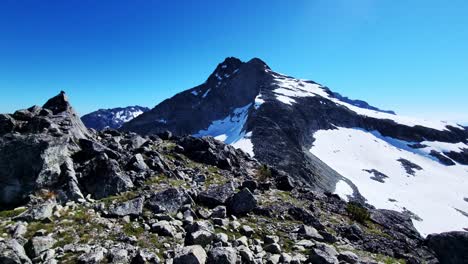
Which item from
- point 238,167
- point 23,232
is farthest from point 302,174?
point 23,232

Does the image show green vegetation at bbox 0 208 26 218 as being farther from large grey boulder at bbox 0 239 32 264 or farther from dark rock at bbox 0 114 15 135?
dark rock at bbox 0 114 15 135

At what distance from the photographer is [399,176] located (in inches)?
5522

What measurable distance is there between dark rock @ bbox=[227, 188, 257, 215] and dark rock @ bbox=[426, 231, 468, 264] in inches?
533

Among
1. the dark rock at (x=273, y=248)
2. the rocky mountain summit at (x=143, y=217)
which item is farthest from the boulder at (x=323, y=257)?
the dark rock at (x=273, y=248)

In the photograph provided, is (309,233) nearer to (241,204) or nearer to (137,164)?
(241,204)

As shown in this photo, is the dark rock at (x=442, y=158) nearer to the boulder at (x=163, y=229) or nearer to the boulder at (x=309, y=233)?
the boulder at (x=309, y=233)

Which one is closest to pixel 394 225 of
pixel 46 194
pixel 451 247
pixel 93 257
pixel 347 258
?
pixel 451 247

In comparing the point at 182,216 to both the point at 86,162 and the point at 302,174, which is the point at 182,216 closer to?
the point at 86,162

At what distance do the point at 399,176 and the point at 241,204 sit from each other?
459 ft

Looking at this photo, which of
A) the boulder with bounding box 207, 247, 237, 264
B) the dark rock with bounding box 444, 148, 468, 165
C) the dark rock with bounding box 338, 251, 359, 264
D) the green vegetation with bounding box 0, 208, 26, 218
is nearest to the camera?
the boulder with bounding box 207, 247, 237, 264

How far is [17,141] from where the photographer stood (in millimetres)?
21297

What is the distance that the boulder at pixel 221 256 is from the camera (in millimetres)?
13062

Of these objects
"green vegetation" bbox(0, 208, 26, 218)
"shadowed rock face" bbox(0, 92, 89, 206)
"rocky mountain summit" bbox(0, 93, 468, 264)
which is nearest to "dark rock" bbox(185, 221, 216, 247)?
"rocky mountain summit" bbox(0, 93, 468, 264)

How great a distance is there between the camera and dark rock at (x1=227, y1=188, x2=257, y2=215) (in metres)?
21.6
